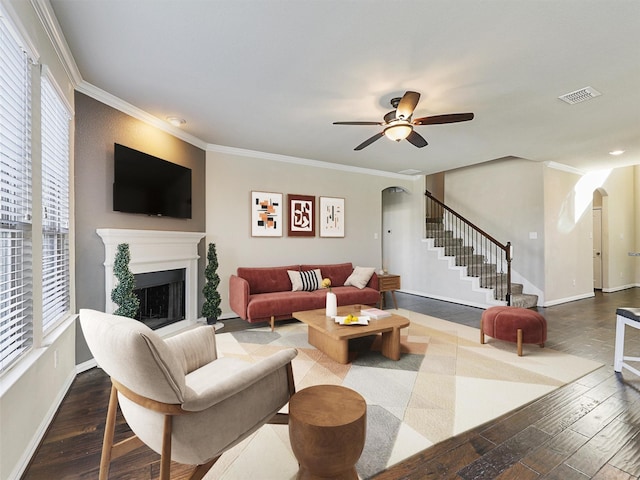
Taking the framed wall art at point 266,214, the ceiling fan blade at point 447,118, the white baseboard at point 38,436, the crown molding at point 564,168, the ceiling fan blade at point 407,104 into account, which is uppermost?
the crown molding at point 564,168

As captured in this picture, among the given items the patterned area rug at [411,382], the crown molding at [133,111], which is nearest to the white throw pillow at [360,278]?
the patterned area rug at [411,382]

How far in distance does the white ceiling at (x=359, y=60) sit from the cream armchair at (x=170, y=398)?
1.99 metres

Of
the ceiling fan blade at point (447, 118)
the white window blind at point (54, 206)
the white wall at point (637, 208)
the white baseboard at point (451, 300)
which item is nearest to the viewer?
the white window blind at point (54, 206)

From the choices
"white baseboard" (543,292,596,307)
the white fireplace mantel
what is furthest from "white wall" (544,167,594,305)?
the white fireplace mantel

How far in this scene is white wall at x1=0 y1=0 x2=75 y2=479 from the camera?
1.59 meters

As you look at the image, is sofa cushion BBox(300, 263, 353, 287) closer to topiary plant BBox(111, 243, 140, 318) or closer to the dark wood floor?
topiary plant BBox(111, 243, 140, 318)

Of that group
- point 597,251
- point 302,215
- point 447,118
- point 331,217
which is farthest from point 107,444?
point 597,251

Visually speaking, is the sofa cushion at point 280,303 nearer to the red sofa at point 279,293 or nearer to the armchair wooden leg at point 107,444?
the red sofa at point 279,293

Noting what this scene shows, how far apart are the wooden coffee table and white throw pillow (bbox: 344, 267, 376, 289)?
5.47 feet

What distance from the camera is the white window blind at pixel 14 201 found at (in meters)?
1.69

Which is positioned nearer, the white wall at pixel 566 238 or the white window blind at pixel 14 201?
the white window blind at pixel 14 201

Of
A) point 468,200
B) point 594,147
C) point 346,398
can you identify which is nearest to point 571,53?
point 346,398

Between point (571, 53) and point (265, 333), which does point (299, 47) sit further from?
point (265, 333)

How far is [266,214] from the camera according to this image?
537 cm
